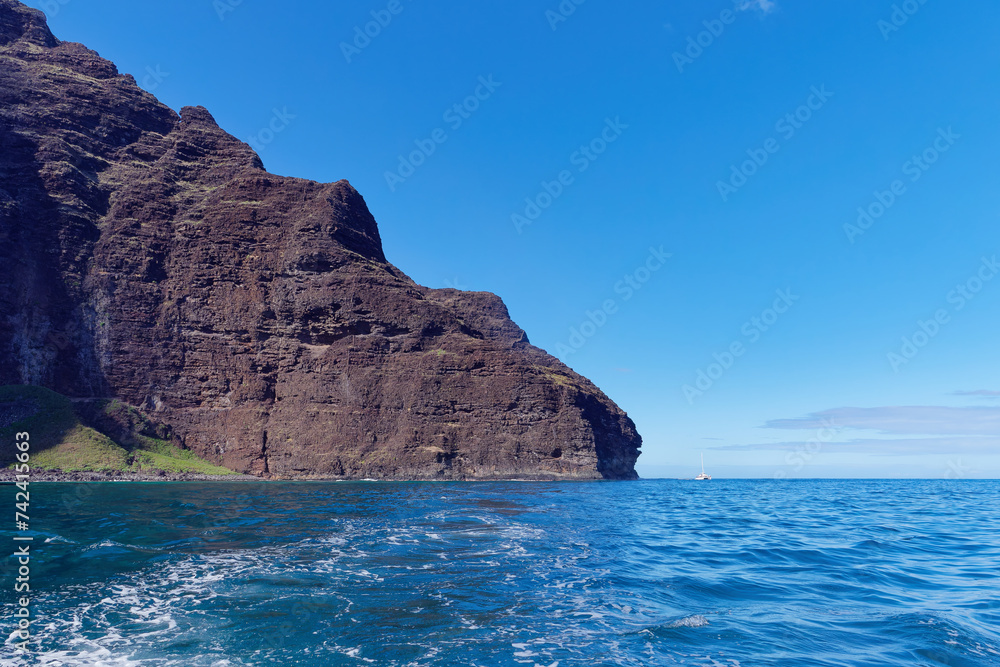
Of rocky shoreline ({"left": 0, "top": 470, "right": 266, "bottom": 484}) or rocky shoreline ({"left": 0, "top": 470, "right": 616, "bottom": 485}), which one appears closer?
rocky shoreline ({"left": 0, "top": 470, "right": 266, "bottom": 484})

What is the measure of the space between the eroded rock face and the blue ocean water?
205 feet

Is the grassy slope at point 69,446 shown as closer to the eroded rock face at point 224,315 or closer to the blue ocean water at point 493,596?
the eroded rock face at point 224,315

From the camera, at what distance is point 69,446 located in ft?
206

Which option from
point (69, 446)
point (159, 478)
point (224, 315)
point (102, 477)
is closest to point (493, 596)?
point (102, 477)

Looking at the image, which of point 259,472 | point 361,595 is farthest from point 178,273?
point 361,595

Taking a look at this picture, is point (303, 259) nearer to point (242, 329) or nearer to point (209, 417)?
point (242, 329)

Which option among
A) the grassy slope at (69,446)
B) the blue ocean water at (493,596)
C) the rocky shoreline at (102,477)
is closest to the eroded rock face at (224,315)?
the grassy slope at (69,446)

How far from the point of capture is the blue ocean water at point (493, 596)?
26.6ft

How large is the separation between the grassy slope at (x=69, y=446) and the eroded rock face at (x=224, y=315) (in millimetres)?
5025

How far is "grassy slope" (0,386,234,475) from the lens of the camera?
5972 cm

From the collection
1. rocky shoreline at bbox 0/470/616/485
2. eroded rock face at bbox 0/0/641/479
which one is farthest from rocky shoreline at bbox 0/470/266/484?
eroded rock face at bbox 0/0/641/479

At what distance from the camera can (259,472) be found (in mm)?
74938

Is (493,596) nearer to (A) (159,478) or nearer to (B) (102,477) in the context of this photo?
(B) (102,477)

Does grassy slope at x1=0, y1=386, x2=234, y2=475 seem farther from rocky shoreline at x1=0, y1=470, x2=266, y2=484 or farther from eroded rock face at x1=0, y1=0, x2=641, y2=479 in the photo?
eroded rock face at x1=0, y1=0, x2=641, y2=479
